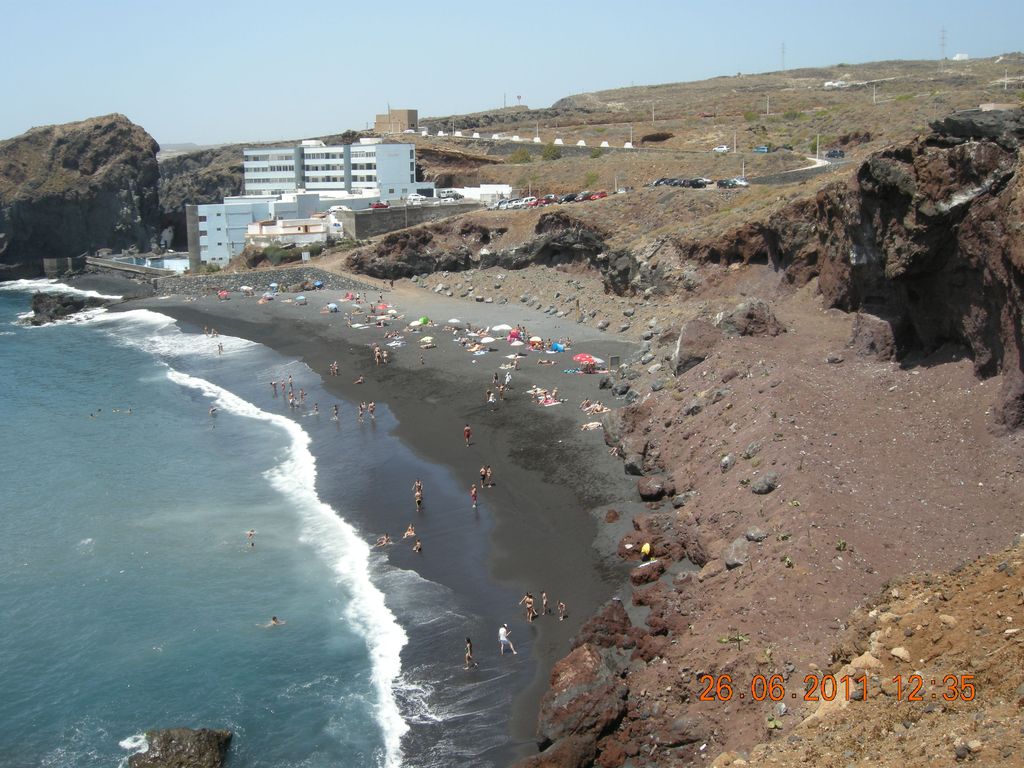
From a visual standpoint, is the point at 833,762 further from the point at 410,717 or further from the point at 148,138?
the point at 148,138

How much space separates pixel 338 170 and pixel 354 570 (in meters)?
75.0

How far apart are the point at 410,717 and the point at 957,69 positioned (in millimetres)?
141534

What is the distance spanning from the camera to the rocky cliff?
9856 cm

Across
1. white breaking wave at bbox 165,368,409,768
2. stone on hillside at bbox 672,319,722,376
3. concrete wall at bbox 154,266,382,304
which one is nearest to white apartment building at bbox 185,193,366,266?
concrete wall at bbox 154,266,382,304

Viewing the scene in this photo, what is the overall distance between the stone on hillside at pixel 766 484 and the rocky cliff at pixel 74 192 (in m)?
95.4

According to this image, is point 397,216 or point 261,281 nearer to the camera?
point 261,281

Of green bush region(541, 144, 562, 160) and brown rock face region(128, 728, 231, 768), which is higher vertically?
green bush region(541, 144, 562, 160)

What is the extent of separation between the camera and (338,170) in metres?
94.2

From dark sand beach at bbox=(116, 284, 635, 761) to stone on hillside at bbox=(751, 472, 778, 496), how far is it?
3736mm

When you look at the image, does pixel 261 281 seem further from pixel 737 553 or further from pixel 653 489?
pixel 737 553

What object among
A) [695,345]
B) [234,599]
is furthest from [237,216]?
[234,599]

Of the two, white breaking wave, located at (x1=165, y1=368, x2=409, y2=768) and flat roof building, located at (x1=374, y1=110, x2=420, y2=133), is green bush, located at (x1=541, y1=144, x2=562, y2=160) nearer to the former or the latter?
flat roof building, located at (x1=374, y1=110, x2=420, y2=133)

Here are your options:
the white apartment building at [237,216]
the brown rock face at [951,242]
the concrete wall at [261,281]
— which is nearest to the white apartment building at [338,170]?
the white apartment building at [237,216]

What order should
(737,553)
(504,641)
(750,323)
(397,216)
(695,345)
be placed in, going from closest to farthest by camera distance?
(737,553) → (504,641) → (695,345) → (750,323) → (397,216)
